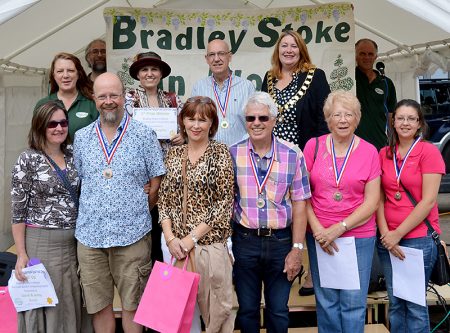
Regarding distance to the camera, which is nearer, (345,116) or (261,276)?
(345,116)

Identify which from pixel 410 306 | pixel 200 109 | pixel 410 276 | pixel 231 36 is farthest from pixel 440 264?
pixel 231 36

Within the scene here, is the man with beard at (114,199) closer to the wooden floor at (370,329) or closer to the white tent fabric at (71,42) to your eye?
the wooden floor at (370,329)

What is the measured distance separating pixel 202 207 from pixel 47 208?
99 cm

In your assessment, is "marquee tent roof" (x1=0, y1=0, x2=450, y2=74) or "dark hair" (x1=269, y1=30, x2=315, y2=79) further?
"marquee tent roof" (x1=0, y1=0, x2=450, y2=74)

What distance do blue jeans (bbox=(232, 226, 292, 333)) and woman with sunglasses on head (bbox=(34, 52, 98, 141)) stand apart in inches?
53.2

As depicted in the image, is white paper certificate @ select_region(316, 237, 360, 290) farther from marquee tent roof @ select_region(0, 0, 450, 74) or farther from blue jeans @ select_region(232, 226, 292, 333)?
marquee tent roof @ select_region(0, 0, 450, 74)

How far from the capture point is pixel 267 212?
126 inches

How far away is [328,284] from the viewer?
3340 millimetres

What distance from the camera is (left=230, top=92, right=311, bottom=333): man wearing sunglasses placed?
3.21m

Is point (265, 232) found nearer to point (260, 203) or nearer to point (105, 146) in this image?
point (260, 203)

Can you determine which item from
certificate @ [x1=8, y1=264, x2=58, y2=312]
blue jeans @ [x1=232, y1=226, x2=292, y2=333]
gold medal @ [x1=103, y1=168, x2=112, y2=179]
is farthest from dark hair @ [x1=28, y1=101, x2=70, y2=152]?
blue jeans @ [x1=232, y1=226, x2=292, y2=333]

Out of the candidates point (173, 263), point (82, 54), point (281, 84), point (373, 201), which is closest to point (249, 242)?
point (173, 263)

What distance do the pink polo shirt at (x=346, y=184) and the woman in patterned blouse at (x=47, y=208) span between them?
1.53 meters

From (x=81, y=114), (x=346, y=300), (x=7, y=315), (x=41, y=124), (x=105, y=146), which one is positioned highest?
(x=81, y=114)
